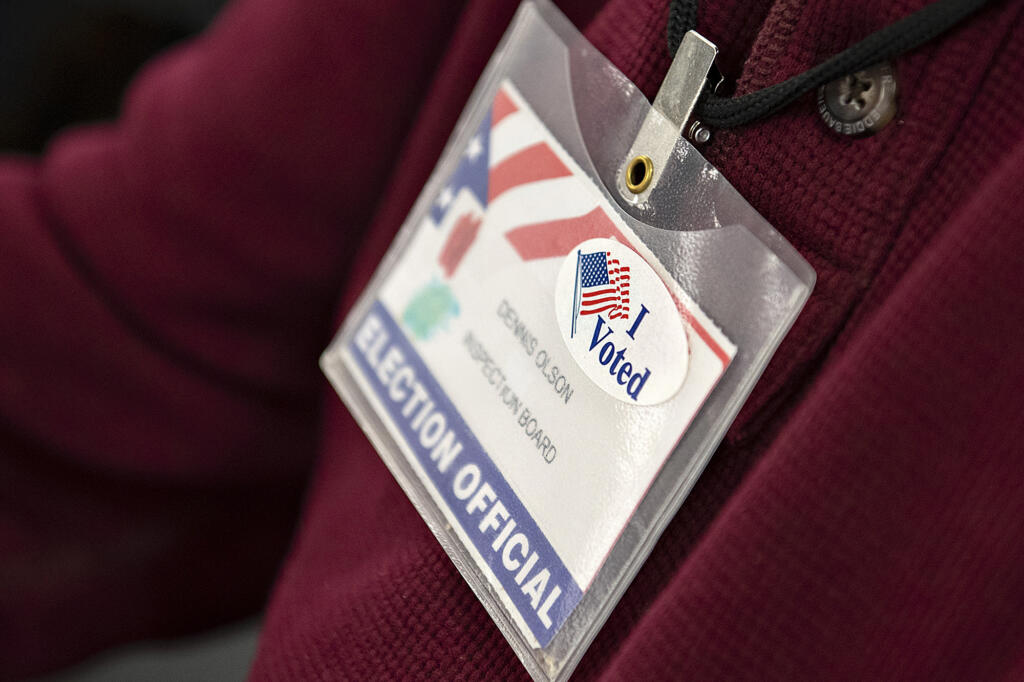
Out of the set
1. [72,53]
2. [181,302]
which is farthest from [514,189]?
[72,53]

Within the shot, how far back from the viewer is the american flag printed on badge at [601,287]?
298 mm

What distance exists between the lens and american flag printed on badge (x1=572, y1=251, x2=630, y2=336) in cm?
30

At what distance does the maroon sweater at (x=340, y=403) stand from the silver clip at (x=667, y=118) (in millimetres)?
13

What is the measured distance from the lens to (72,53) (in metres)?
1.00

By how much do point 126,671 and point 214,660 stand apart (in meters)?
0.08

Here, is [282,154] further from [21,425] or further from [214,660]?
[214,660]

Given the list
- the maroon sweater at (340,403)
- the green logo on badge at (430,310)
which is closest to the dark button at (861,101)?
the maroon sweater at (340,403)

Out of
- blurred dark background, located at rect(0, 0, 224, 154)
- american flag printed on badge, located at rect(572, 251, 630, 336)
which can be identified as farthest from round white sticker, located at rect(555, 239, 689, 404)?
blurred dark background, located at rect(0, 0, 224, 154)

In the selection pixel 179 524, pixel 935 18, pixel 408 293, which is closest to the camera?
pixel 935 18

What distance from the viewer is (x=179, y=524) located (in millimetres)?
629

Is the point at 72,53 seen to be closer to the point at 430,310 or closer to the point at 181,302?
the point at 181,302

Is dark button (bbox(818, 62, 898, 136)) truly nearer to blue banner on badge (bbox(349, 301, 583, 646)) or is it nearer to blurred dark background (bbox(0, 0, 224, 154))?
blue banner on badge (bbox(349, 301, 583, 646))

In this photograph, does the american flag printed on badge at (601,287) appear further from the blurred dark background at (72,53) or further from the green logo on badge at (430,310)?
the blurred dark background at (72,53)

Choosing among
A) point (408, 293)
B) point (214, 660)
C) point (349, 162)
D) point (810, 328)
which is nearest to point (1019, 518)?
point (810, 328)
